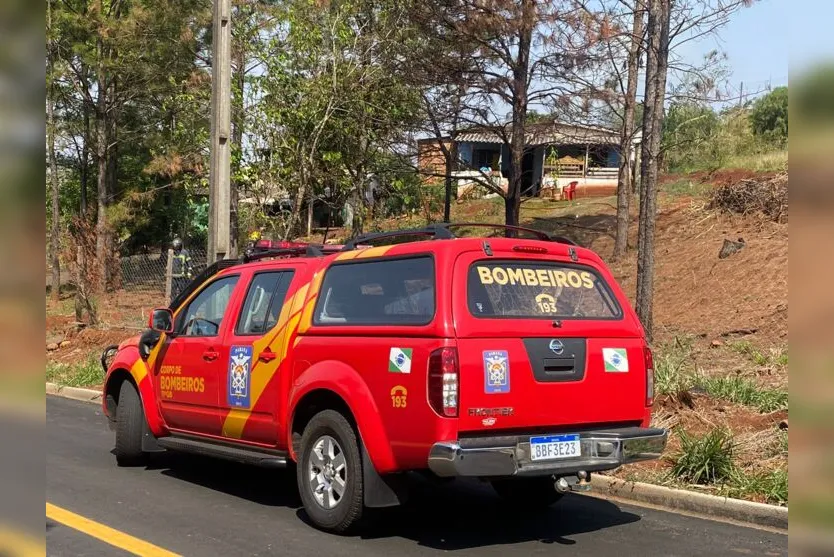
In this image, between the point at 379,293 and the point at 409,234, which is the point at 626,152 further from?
the point at 379,293

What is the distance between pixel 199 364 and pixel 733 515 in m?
4.59

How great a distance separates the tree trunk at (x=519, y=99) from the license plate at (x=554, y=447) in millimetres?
11137

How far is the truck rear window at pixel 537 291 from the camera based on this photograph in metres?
5.63

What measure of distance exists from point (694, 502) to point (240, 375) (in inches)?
151

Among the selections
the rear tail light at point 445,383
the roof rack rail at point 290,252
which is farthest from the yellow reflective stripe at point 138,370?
the rear tail light at point 445,383

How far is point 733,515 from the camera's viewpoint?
21.6ft

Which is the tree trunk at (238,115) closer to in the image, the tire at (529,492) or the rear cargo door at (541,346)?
the tire at (529,492)

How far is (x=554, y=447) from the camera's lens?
546cm

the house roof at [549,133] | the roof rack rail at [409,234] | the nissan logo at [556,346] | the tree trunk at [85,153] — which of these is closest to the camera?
the nissan logo at [556,346]

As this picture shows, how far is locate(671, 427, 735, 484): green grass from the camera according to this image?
7.10 m

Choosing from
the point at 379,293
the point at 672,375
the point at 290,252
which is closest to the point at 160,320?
the point at 290,252

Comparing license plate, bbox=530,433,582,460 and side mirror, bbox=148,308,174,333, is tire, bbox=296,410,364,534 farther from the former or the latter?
side mirror, bbox=148,308,174,333

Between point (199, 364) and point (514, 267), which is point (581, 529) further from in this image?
point (199, 364)
